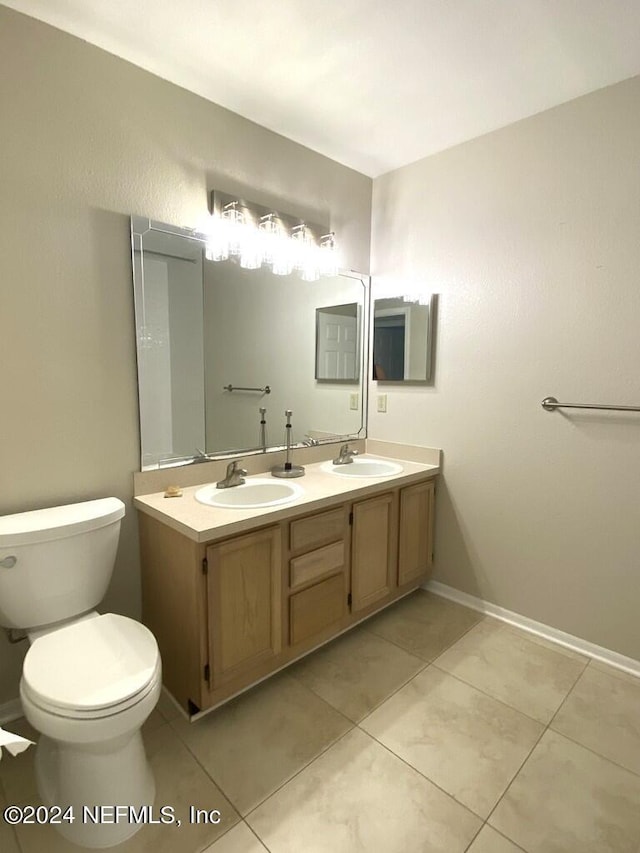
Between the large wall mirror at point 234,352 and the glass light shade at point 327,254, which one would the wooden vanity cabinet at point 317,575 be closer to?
the large wall mirror at point 234,352

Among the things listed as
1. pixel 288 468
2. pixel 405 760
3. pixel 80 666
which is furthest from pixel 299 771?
pixel 288 468

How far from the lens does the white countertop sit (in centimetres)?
152

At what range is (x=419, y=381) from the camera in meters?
2.51

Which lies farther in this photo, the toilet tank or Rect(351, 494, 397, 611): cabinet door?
Rect(351, 494, 397, 611): cabinet door

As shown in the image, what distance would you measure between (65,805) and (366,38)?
8.47 feet

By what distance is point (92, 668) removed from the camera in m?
1.26

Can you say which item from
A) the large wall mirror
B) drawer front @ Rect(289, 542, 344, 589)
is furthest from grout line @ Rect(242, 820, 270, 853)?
the large wall mirror

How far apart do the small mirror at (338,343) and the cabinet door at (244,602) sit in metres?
1.16

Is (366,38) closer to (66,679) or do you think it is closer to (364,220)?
(364,220)

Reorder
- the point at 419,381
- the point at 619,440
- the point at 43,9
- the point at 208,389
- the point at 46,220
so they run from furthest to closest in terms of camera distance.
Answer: the point at 419,381
the point at 208,389
the point at 619,440
the point at 46,220
the point at 43,9

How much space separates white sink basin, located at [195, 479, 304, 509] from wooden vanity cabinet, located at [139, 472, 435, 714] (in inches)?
8.2

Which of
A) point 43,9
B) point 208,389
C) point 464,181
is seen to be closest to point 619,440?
point 464,181

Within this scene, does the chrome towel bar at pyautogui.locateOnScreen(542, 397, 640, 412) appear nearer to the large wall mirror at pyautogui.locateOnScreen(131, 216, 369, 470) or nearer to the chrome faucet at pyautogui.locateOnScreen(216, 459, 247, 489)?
the large wall mirror at pyautogui.locateOnScreen(131, 216, 369, 470)

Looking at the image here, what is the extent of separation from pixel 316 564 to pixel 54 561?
0.95 metres
